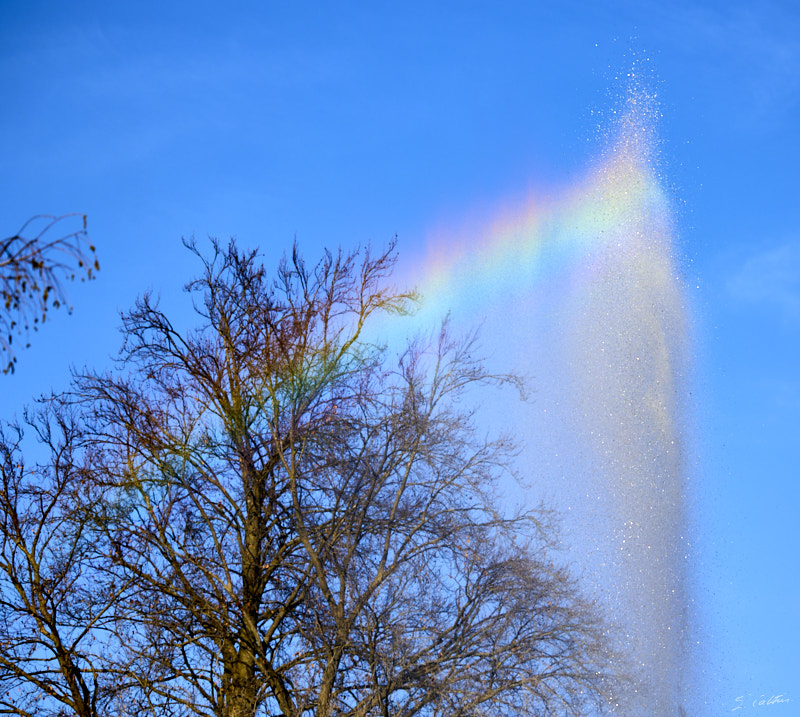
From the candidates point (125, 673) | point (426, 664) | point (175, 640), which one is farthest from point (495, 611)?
point (125, 673)

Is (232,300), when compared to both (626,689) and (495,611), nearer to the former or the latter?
(495,611)

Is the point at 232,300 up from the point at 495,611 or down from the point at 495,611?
up

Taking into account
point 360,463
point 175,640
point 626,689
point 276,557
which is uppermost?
point 360,463

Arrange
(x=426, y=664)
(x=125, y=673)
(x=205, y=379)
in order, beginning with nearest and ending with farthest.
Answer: (x=426, y=664)
(x=125, y=673)
(x=205, y=379)

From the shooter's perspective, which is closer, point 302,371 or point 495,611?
point 495,611

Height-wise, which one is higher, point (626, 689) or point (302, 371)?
point (302, 371)

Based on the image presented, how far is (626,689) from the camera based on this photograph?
49.5 ft

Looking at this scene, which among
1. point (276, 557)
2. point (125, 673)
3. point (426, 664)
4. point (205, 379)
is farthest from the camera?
point (205, 379)

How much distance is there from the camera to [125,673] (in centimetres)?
1573

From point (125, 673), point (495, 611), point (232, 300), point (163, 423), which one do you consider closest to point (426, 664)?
point (495, 611)

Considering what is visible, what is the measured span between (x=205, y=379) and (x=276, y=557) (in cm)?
377

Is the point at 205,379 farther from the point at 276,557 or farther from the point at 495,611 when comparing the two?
the point at 495,611

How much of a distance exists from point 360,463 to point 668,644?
7658mm

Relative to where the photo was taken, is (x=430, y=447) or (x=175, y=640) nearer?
(x=175, y=640)
